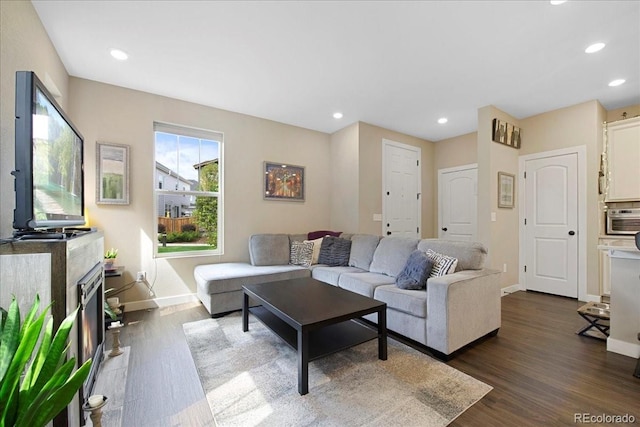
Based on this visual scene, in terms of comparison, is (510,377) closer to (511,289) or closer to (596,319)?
(596,319)

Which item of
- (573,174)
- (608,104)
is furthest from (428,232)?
(608,104)

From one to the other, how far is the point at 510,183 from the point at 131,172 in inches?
200

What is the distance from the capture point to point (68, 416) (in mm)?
1159

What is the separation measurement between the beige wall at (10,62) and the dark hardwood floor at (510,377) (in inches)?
50.4

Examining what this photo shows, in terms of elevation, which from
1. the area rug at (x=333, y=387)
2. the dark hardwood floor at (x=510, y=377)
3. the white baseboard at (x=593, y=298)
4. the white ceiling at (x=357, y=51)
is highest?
the white ceiling at (x=357, y=51)

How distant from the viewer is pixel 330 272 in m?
3.32

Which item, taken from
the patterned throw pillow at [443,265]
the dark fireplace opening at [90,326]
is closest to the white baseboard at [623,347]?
the patterned throw pillow at [443,265]

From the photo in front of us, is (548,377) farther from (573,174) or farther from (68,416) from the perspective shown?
(573,174)

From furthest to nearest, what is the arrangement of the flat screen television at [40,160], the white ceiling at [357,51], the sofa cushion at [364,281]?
1. the sofa cushion at [364,281]
2. the white ceiling at [357,51]
3. the flat screen television at [40,160]

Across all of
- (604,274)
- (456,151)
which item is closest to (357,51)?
(456,151)

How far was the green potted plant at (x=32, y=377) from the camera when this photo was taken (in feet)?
2.52

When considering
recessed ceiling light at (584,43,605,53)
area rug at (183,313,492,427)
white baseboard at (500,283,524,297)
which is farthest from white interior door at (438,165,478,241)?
area rug at (183,313,492,427)

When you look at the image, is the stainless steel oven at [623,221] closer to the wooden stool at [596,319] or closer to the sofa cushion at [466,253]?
the wooden stool at [596,319]

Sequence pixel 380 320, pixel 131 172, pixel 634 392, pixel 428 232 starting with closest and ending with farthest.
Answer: pixel 634 392 < pixel 380 320 < pixel 131 172 < pixel 428 232
